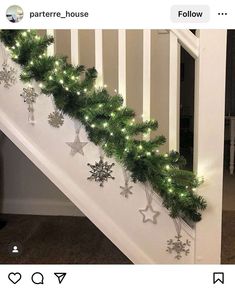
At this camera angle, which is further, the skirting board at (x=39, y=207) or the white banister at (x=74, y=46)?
the skirting board at (x=39, y=207)

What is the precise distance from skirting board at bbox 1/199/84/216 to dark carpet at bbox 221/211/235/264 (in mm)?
872

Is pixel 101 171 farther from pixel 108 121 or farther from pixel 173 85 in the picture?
pixel 173 85

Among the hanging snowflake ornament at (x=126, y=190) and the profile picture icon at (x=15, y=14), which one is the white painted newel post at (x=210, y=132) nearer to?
the hanging snowflake ornament at (x=126, y=190)

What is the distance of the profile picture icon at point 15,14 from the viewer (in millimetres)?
1102

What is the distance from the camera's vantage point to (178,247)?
1.33 m

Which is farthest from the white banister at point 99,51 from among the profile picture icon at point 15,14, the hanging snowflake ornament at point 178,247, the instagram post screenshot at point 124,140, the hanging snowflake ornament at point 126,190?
the hanging snowflake ornament at point 178,247

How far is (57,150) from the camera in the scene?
1.35 metres

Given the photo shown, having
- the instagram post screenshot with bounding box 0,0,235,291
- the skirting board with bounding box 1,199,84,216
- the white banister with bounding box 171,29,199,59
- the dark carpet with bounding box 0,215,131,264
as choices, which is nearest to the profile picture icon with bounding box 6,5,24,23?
the instagram post screenshot with bounding box 0,0,235,291

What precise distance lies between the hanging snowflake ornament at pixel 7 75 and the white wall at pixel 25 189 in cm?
110

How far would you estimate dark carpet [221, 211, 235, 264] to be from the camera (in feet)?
5.97

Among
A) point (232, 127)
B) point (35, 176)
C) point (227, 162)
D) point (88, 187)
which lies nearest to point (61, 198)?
point (35, 176)
